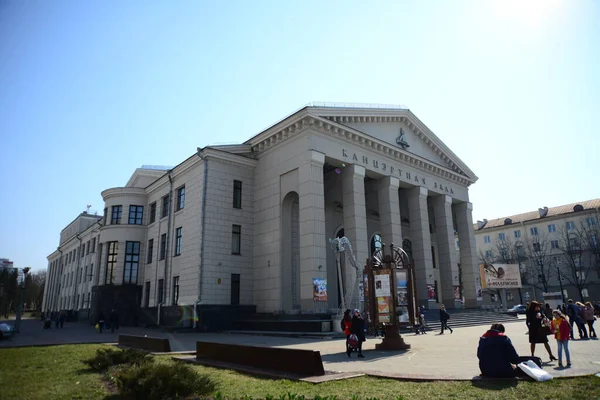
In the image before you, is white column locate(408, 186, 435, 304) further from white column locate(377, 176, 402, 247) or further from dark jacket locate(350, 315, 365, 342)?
dark jacket locate(350, 315, 365, 342)

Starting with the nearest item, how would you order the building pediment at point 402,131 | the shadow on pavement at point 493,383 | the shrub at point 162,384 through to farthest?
the shrub at point 162,384
the shadow on pavement at point 493,383
the building pediment at point 402,131

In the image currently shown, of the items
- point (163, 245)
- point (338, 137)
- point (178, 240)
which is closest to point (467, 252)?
point (338, 137)

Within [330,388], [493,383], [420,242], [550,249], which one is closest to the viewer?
[330,388]

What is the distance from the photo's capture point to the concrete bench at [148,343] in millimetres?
14102

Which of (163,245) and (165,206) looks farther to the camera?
(165,206)

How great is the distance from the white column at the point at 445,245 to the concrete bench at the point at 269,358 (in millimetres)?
28708

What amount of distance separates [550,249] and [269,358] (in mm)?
→ 65208

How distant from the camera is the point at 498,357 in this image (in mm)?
8352

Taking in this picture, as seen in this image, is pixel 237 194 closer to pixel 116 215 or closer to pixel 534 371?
pixel 116 215

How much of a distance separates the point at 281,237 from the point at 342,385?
65.9 ft

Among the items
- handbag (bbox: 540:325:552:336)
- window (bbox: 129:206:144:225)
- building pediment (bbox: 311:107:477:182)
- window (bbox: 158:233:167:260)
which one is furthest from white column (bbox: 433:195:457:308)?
window (bbox: 129:206:144:225)

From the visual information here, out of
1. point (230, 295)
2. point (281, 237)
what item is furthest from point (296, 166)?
point (230, 295)

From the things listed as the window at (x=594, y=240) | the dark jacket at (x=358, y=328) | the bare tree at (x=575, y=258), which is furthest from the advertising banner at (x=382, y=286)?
the window at (x=594, y=240)

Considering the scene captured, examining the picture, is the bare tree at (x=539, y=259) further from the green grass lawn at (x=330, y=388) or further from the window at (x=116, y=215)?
the green grass lawn at (x=330, y=388)
